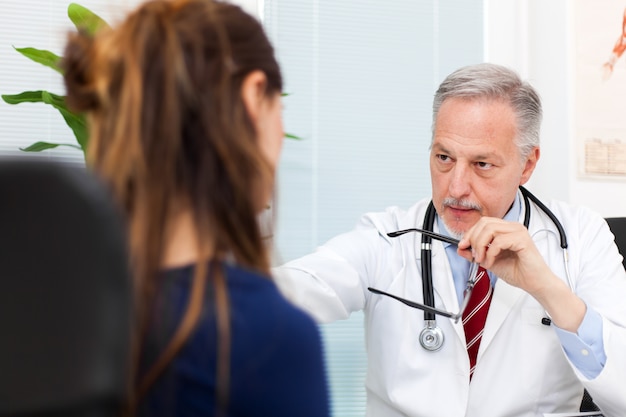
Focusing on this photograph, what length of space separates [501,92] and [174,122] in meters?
1.13

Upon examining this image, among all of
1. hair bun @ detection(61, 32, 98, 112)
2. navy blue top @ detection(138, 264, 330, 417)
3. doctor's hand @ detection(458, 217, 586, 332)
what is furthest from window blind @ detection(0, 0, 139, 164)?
navy blue top @ detection(138, 264, 330, 417)

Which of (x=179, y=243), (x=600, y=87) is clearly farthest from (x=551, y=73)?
(x=179, y=243)

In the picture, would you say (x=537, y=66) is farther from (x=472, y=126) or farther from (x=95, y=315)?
(x=95, y=315)

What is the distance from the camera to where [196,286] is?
624 millimetres

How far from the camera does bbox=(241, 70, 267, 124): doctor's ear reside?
28.4 inches

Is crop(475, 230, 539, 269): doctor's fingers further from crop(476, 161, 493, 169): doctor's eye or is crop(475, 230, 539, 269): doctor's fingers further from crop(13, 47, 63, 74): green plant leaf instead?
crop(13, 47, 63, 74): green plant leaf

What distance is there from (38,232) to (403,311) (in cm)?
117

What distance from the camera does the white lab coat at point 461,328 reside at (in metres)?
1.47

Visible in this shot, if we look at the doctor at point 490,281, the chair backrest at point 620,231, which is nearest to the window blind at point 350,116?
the doctor at point 490,281

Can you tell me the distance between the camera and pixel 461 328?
4.95ft

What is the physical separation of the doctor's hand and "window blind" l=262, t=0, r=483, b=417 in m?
0.80

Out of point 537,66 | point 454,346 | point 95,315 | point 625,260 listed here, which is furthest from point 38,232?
point 537,66

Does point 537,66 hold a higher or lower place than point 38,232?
higher

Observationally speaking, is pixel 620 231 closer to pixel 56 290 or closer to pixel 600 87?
pixel 600 87
